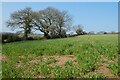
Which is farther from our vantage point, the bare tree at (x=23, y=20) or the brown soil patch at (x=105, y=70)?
the bare tree at (x=23, y=20)

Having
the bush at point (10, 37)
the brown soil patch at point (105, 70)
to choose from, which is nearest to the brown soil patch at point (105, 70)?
the brown soil patch at point (105, 70)

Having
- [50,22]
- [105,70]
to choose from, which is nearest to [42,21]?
[50,22]

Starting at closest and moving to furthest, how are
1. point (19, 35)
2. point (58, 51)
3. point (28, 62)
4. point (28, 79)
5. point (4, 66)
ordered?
point (28, 79) → point (4, 66) → point (28, 62) → point (58, 51) → point (19, 35)

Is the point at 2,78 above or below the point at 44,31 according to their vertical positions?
below

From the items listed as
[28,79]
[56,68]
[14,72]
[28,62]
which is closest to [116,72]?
[56,68]

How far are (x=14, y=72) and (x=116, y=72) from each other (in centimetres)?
406

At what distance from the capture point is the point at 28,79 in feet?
31.5

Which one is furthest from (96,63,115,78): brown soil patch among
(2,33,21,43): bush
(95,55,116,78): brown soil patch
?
(2,33,21,43): bush

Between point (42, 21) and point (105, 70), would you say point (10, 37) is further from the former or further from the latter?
point (105, 70)

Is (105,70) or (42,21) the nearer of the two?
(105,70)

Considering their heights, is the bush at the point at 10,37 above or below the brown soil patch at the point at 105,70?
above

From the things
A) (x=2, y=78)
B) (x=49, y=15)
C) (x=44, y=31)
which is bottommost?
(x=2, y=78)

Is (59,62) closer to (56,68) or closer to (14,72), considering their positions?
(56,68)

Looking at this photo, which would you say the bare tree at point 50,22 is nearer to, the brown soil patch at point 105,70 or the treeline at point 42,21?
the treeline at point 42,21
